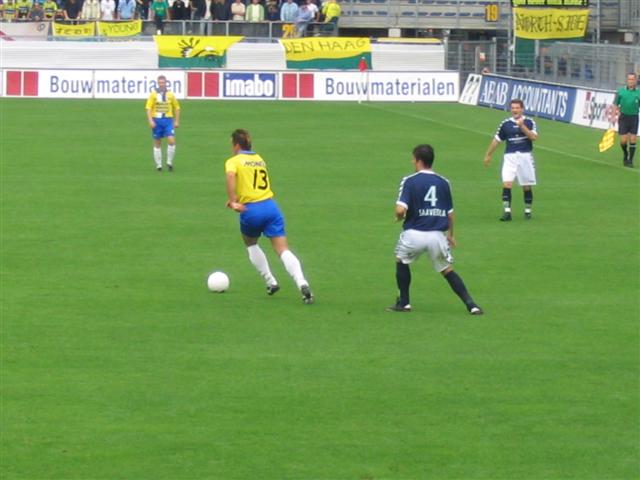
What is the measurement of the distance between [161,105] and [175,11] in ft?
102

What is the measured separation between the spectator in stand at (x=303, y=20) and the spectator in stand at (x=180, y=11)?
15.6ft

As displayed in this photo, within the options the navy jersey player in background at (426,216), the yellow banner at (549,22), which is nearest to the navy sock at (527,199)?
the navy jersey player in background at (426,216)

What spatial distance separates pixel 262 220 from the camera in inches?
690

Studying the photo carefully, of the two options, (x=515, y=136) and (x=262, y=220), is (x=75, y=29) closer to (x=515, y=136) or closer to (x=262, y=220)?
(x=515, y=136)

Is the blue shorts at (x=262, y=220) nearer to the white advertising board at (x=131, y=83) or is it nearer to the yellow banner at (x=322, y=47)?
the white advertising board at (x=131, y=83)

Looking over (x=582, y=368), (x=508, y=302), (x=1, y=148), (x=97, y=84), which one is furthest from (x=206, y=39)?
(x=582, y=368)

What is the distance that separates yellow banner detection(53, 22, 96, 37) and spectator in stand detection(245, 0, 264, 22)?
6743 millimetres

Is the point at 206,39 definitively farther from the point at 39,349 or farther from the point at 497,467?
the point at 497,467

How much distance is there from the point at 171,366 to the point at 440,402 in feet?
9.17

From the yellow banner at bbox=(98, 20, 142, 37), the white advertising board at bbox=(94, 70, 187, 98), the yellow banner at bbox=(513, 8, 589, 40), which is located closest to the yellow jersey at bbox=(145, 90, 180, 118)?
the white advertising board at bbox=(94, 70, 187, 98)

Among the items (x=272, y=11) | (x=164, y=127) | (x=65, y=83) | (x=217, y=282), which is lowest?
(x=217, y=282)

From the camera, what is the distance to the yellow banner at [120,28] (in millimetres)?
61188

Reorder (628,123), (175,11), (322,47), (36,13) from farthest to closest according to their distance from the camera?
(175,11) < (36,13) < (322,47) < (628,123)

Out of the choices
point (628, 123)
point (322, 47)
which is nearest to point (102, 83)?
point (322, 47)
